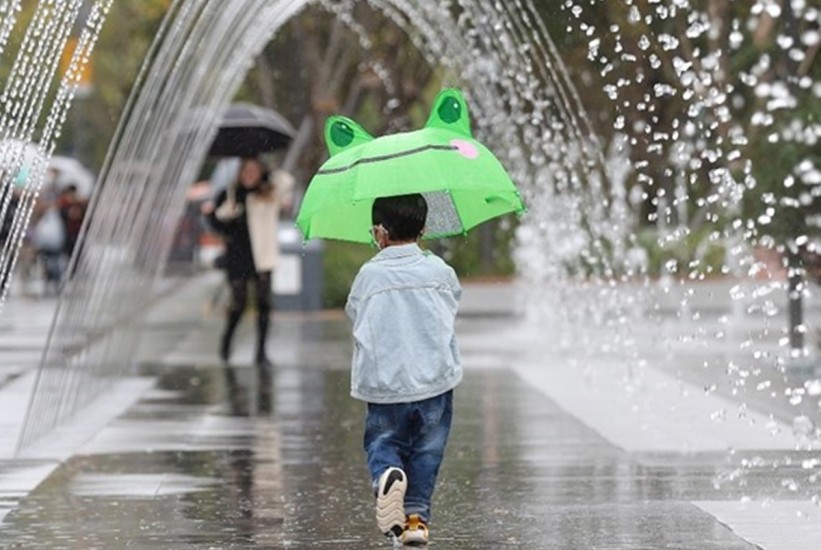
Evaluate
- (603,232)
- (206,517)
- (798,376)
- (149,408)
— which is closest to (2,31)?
Result: (206,517)

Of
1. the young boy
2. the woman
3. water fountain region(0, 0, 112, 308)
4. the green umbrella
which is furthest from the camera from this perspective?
the woman

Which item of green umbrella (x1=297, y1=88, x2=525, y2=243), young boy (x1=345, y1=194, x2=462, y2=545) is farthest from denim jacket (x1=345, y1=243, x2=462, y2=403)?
green umbrella (x1=297, y1=88, x2=525, y2=243)

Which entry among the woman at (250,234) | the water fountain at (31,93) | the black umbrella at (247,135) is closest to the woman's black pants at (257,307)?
the woman at (250,234)

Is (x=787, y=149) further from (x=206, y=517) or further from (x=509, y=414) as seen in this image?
(x=206, y=517)

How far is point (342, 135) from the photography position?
32.6 ft

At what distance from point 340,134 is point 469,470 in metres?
2.88

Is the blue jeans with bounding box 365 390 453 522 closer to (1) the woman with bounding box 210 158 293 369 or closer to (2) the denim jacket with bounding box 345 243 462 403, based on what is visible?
(2) the denim jacket with bounding box 345 243 462 403

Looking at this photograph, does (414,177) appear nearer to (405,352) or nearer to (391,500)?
(405,352)

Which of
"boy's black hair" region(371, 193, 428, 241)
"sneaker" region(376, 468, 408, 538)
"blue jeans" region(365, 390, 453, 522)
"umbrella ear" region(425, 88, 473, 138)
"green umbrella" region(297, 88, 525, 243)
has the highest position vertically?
"umbrella ear" region(425, 88, 473, 138)

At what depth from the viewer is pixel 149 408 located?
635 inches

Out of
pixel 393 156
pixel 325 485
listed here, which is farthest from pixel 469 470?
pixel 393 156

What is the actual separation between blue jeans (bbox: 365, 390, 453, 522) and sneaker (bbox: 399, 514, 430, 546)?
0.10ft

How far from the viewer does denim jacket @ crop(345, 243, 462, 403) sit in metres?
9.44

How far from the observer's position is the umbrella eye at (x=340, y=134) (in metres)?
9.89
